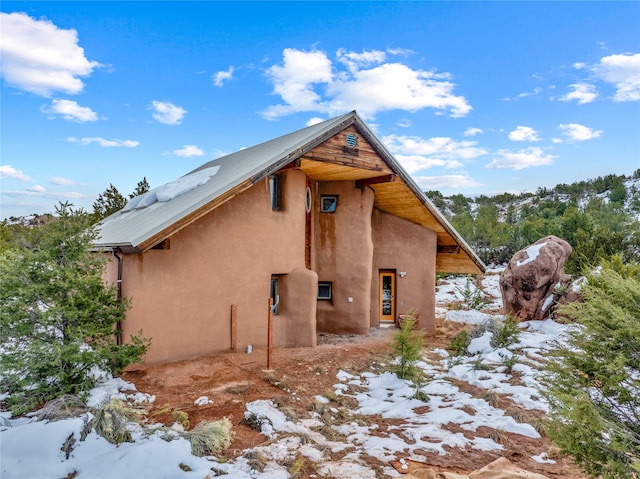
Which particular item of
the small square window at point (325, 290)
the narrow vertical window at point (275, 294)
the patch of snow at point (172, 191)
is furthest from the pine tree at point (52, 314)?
the small square window at point (325, 290)

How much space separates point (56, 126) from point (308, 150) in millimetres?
11218

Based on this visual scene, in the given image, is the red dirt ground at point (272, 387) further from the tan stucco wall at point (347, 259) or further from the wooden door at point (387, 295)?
the wooden door at point (387, 295)

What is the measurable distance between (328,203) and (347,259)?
211 cm

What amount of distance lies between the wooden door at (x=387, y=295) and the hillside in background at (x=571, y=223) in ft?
20.4

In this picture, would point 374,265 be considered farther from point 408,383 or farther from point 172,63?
point 172,63

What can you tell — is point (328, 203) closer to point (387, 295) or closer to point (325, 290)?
point (325, 290)

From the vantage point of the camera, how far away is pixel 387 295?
14906mm

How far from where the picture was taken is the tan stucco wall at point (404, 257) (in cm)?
1434

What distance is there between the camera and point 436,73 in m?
15.7

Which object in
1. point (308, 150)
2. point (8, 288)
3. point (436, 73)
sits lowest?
point (8, 288)

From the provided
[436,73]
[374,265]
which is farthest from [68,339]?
[436,73]

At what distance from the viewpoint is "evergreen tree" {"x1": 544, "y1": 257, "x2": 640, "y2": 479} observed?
3.10 m

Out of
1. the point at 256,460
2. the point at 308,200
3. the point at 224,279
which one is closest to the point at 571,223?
the point at 308,200

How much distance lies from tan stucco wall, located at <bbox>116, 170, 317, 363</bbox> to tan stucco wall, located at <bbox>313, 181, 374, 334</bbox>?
2106 mm
